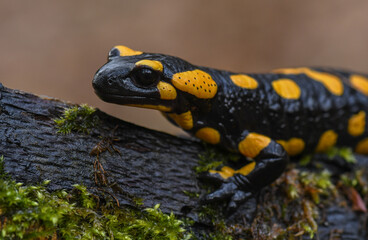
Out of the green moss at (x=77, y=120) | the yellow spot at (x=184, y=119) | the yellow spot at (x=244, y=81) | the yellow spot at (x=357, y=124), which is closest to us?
the green moss at (x=77, y=120)

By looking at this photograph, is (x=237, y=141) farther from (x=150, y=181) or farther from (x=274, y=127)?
(x=150, y=181)

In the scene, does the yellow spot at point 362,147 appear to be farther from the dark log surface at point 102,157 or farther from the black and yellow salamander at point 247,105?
the dark log surface at point 102,157

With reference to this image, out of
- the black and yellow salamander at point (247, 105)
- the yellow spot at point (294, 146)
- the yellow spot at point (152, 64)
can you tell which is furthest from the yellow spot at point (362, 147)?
the yellow spot at point (152, 64)

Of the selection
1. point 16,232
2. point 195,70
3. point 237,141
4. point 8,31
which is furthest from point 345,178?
point 8,31

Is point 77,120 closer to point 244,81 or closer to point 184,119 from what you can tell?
point 184,119

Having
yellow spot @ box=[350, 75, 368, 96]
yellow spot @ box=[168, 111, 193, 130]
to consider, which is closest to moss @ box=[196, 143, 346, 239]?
yellow spot @ box=[168, 111, 193, 130]

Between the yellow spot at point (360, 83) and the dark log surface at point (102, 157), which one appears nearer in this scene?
the dark log surface at point (102, 157)
